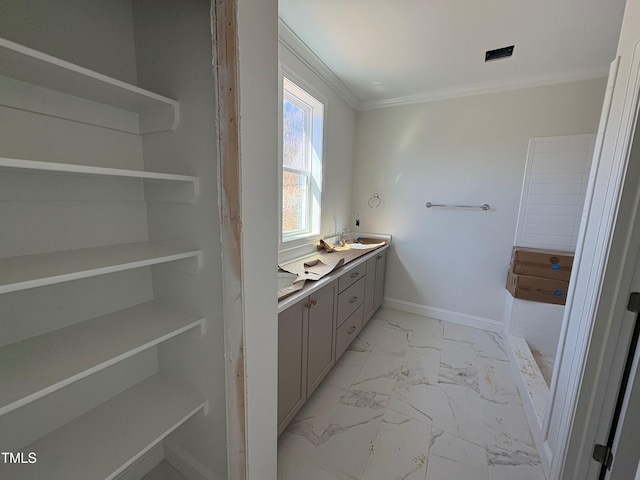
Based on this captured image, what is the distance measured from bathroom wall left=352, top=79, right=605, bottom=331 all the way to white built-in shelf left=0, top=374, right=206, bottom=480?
261 cm

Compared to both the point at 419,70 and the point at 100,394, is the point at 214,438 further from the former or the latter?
the point at 419,70

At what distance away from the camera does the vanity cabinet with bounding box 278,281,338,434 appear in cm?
136

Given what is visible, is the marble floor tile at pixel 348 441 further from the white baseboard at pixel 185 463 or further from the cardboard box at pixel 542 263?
the cardboard box at pixel 542 263

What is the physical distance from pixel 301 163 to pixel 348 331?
1610mm

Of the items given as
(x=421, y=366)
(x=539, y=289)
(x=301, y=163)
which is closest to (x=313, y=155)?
(x=301, y=163)

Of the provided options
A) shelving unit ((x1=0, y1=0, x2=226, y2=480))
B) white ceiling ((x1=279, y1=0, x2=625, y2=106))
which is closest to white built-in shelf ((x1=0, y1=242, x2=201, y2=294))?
shelving unit ((x1=0, y1=0, x2=226, y2=480))

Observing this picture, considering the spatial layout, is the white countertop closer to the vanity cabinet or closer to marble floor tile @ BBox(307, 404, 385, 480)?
the vanity cabinet

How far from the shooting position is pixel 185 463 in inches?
48.3

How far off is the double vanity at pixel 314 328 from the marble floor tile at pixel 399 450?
48cm

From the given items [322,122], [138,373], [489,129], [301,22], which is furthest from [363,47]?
[138,373]

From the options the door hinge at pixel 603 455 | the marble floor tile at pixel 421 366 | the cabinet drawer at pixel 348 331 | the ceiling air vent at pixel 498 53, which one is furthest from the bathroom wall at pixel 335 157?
the door hinge at pixel 603 455

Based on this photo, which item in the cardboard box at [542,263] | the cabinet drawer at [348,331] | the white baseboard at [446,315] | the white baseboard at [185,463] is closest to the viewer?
the white baseboard at [185,463]

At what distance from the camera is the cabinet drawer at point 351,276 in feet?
6.31

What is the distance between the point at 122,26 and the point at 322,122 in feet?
5.59
